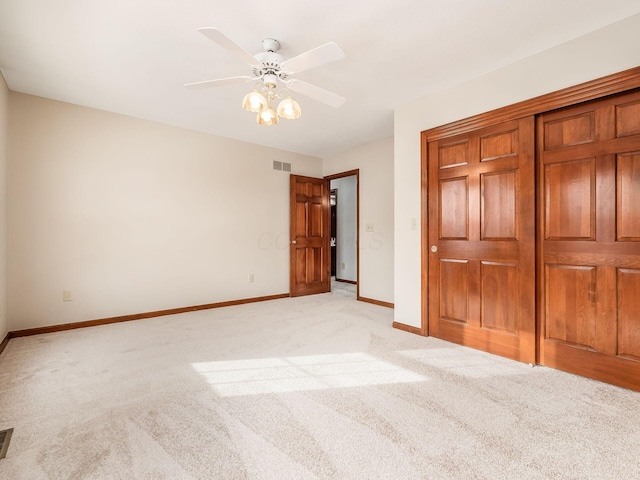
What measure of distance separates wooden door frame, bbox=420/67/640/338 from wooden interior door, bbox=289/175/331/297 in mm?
2585

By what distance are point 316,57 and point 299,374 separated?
2222 millimetres

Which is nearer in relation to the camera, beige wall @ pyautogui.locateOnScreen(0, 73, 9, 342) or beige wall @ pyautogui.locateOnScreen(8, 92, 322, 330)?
beige wall @ pyautogui.locateOnScreen(0, 73, 9, 342)

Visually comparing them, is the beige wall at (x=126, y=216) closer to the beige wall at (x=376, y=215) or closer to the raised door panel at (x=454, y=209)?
the beige wall at (x=376, y=215)

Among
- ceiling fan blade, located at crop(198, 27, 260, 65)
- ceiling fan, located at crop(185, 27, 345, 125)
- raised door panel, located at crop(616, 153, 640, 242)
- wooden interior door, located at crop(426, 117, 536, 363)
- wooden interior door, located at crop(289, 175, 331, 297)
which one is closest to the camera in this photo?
ceiling fan blade, located at crop(198, 27, 260, 65)

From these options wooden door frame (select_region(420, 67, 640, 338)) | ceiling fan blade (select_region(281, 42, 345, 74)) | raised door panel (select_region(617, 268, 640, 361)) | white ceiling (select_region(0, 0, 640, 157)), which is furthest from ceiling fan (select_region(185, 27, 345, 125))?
raised door panel (select_region(617, 268, 640, 361))

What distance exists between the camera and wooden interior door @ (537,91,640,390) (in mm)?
2072

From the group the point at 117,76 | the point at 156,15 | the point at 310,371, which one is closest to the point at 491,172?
the point at 310,371

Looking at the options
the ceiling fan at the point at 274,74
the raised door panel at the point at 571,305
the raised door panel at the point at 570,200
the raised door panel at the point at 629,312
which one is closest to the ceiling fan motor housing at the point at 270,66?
the ceiling fan at the point at 274,74

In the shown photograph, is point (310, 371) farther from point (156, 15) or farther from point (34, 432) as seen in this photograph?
point (156, 15)

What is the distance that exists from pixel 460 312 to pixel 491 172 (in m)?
1.35

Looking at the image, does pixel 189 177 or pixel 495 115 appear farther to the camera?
pixel 189 177

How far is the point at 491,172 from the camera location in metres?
2.74

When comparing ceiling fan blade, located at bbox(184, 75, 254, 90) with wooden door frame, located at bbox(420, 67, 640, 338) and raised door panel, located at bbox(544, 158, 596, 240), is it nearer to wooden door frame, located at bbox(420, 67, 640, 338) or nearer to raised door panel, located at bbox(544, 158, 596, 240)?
wooden door frame, located at bbox(420, 67, 640, 338)

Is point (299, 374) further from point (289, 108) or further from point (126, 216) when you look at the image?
point (126, 216)
